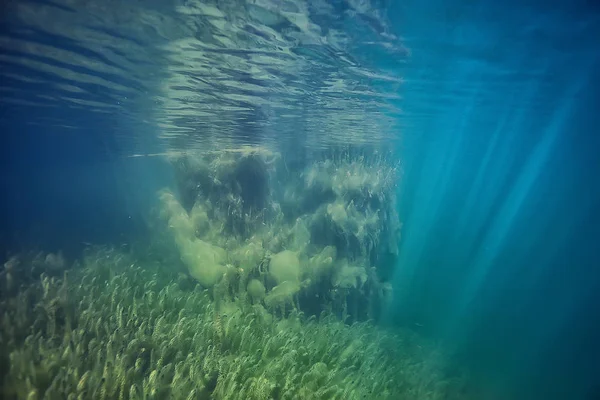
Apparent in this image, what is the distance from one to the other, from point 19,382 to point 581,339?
27.8 m

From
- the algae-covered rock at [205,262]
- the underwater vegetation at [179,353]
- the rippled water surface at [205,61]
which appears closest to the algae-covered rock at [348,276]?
the underwater vegetation at [179,353]

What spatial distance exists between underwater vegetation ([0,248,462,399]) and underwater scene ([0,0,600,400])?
7 centimetres

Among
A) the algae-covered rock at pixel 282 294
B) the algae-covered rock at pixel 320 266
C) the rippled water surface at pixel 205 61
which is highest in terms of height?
the rippled water surface at pixel 205 61

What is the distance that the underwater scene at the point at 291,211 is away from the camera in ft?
26.4

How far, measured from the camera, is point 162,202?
18500 millimetres

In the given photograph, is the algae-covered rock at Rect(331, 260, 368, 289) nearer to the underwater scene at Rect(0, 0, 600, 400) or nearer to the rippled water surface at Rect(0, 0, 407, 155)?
the underwater scene at Rect(0, 0, 600, 400)

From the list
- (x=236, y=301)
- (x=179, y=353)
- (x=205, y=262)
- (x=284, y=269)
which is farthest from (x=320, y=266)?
(x=179, y=353)

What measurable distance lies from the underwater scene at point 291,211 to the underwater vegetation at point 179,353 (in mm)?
70

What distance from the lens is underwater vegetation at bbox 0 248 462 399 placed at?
20.9 ft

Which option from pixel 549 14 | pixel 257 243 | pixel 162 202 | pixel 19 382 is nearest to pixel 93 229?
pixel 162 202

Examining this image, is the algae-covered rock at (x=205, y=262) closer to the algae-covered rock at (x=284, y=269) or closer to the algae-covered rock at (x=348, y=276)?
the algae-covered rock at (x=284, y=269)

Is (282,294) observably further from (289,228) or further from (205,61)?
(205,61)

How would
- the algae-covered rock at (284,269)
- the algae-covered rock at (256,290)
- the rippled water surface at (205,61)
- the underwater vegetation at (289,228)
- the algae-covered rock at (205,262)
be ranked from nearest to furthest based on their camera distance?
the rippled water surface at (205,61), the algae-covered rock at (256,290), the algae-covered rock at (205,262), the algae-covered rock at (284,269), the underwater vegetation at (289,228)

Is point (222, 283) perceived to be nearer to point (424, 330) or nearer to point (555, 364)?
point (424, 330)
